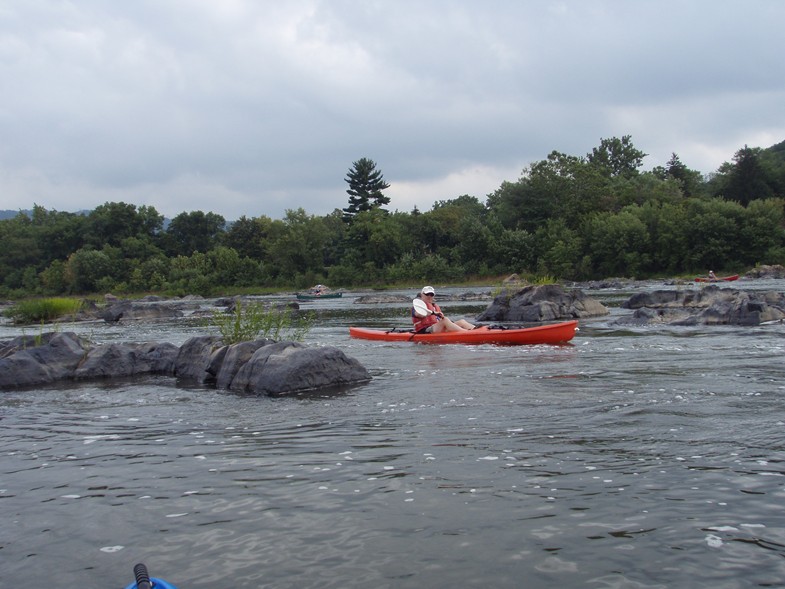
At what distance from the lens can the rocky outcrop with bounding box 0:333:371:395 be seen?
30.7ft

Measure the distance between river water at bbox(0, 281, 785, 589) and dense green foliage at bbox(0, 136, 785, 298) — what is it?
177 feet

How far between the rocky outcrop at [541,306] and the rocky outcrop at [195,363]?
11673 mm

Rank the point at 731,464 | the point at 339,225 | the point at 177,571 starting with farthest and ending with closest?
the point at 339,225
the point at 731,464
the point at 177,571

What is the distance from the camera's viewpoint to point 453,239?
7656cm

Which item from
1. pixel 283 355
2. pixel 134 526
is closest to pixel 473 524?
pixel 134 526

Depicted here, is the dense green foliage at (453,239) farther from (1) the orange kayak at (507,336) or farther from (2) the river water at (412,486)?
(2) the river water at (412,486)

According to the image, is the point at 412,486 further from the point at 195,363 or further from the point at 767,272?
the point at 767,272

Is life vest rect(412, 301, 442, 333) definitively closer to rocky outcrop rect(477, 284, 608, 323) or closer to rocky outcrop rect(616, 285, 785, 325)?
rocky outcrop rect(616, 285, 785, 325)

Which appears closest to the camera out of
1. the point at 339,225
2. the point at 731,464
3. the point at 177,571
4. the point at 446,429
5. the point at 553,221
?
the point at 177,571

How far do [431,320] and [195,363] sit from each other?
574 cm

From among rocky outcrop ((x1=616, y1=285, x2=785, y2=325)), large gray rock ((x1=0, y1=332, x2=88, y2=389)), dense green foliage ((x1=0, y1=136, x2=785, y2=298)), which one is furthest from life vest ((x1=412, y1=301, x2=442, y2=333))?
dense green foliage ((x1=0, y1=136, x2=785, y2=298))

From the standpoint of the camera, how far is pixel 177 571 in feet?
12.4

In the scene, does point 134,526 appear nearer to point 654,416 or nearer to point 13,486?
point 13,486

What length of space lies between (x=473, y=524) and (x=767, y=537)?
5.32 feet
